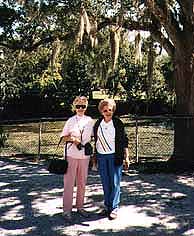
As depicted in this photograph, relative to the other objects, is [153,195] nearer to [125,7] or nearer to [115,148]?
[115,148]

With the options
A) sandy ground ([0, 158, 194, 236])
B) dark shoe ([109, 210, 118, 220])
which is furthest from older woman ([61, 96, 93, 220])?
dark shoe ([109, 210, 118, 220])

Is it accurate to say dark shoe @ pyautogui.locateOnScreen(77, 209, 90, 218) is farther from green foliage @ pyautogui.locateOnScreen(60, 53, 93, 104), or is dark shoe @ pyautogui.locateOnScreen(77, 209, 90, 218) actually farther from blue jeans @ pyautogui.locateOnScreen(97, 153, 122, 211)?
green foliage @ pyautogui.locateOnScreen(60, 53, 93, 104)

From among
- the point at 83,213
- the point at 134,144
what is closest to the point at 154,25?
the point at 134,144

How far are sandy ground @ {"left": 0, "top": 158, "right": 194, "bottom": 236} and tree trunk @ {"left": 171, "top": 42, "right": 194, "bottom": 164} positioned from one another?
1.63 metres

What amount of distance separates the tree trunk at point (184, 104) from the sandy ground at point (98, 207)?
1634 millimetres

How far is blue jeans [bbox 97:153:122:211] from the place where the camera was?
5984 mm

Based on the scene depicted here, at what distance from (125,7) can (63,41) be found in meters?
1.93

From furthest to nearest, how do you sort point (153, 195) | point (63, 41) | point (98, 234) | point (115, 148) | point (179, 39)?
point (63, 41) → point (179, 39) → point (153, 195) → point (115, 148) → point (98, 234)

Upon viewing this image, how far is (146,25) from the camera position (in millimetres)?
10547

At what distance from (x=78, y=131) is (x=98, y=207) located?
1.30 meters

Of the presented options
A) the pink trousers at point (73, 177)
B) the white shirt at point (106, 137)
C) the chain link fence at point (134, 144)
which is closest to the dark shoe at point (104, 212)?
the pink trousers at point (73, 177)

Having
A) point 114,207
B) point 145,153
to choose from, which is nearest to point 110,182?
point 114,207

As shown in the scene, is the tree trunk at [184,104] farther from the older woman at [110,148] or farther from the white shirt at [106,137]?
the white shirt at [106,137]

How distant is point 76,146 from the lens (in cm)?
586
